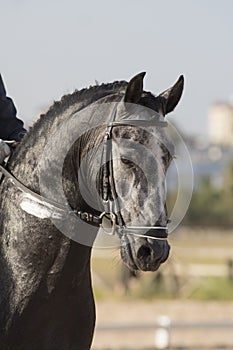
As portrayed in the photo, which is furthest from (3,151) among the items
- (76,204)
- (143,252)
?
(143,252)

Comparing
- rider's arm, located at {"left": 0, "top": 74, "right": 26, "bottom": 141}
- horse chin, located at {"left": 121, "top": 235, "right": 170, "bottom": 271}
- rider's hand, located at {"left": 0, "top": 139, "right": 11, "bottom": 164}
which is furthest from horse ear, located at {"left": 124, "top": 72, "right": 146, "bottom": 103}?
rider's arm, located at {"left": 0, "top": 74, "right": 26, "bottom": 141}

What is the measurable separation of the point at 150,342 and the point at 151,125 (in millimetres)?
8887

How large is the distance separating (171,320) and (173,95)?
32.3ft

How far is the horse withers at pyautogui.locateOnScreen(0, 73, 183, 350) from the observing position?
4.09 meters

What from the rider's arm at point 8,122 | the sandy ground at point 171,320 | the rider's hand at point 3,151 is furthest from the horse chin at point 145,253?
the sandy ground at point 171,320

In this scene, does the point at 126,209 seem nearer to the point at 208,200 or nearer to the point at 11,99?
the point at 11,99

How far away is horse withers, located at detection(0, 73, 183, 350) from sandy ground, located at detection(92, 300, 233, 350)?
740 centimetres

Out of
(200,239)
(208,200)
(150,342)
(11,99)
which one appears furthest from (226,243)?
(11,99)

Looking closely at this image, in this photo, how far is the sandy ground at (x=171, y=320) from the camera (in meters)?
12.5

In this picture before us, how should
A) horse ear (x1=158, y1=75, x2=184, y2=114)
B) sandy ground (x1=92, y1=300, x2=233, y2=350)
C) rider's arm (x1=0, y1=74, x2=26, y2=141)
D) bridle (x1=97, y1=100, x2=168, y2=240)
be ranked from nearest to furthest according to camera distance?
bridle (x1=97, y1=100, x2=168, y2=240) → horse ear (x1=158, y1=75, x2=184, y2=114) → rider's arm (x1=0, y1=74, x2=26, y2=141) → sandy ground (x1=92, y1=300, x2=233, y2=350)

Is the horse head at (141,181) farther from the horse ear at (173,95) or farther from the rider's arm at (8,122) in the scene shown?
the rider's arm at (8,122)

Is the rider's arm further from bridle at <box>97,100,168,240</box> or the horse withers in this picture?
bridle at <box>97,100,168,240</box>

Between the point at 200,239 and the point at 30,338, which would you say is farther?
the point at 200,239

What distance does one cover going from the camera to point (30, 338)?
15.0 ft
